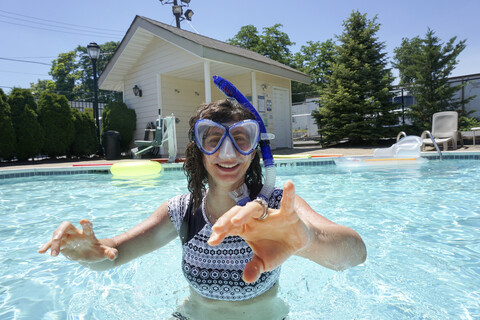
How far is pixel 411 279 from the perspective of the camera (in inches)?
97.0

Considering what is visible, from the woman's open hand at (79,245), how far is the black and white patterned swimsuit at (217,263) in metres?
0.35

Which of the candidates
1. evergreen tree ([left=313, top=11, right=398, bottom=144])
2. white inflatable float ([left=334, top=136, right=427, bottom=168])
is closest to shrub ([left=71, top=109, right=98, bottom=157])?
white inflatable float ([left=334, top=136, right=427, bottom=168])

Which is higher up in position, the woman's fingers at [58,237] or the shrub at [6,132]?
the shrub at [6,132]

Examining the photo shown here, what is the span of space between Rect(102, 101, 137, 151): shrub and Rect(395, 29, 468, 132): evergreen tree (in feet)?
37.8

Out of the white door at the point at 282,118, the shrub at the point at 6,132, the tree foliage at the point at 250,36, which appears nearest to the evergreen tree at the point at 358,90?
the white door at the point at 282,118

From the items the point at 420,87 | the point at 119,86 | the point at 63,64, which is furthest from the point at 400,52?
the point at 63,64

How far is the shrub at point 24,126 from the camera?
10852 millimetres

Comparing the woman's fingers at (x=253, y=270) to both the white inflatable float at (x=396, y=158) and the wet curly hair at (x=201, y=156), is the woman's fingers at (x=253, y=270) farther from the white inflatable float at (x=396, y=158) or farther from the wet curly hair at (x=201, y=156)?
the white inflatable float at (x=396, y=158)

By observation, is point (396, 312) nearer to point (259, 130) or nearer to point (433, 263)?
point (433, 263)

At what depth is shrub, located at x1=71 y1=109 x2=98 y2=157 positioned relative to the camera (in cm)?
1213

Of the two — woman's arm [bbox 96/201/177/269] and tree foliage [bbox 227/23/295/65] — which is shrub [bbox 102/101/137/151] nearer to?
woman's arm [bbox 96/201/177/269]

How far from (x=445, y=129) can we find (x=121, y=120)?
11.7 m

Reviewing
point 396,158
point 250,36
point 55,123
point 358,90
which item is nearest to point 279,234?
point 396,158

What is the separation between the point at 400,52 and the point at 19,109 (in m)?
44.9
